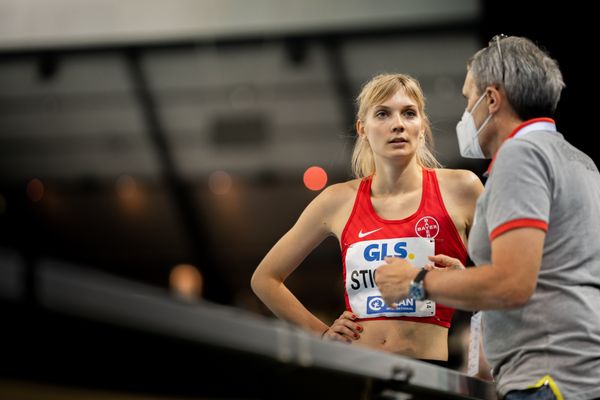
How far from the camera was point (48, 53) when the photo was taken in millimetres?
9914

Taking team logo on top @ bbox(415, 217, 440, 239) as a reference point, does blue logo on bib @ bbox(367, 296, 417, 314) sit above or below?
below

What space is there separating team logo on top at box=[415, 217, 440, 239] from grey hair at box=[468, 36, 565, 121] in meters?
0.73

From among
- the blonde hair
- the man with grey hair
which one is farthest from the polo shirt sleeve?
the blonde hair

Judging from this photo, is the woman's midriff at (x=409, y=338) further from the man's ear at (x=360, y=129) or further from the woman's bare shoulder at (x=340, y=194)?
the man's ear at (x=360, y=129)

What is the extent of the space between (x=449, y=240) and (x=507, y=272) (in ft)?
3.16

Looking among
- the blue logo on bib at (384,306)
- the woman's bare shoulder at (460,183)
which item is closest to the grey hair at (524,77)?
the woman's bare shoulder at (460,183)

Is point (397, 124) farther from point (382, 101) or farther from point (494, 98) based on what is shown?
point (494, 98)

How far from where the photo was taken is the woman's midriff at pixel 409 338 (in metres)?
2.54

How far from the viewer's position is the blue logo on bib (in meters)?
2.54

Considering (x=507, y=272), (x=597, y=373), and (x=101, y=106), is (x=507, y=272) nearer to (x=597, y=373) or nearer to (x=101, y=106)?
(x=597, y=373)

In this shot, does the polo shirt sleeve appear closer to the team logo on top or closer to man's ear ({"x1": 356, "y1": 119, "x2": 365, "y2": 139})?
the team logo on top

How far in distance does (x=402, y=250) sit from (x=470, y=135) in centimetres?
63

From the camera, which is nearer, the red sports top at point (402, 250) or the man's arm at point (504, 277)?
the man's arm at point (504, 277)

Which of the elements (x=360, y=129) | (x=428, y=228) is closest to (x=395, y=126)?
(x=360, y=129)
